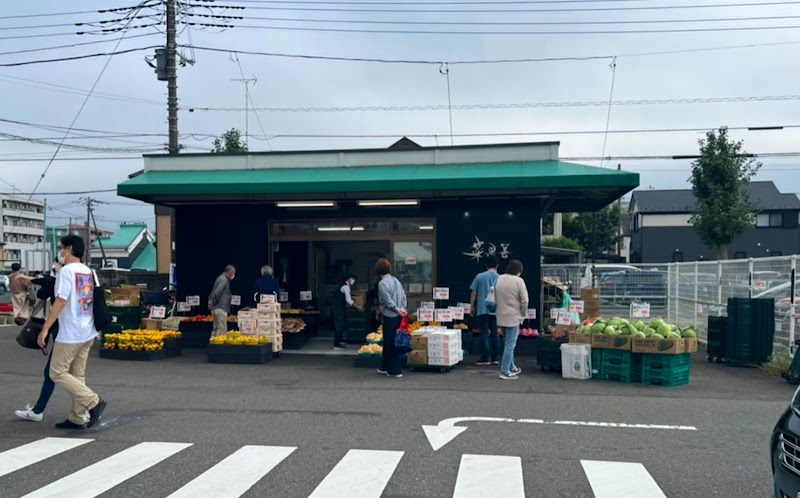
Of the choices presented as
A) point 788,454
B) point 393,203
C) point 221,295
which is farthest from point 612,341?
point 221,295

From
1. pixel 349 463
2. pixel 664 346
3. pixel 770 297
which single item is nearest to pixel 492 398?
pixel 664 346

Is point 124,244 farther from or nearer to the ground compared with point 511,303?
farther from the ground

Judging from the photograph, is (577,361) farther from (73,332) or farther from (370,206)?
(73,332)

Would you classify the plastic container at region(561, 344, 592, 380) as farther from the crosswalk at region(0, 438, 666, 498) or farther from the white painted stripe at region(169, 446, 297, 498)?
the white painted stripe at region(169, 446, 297, 498)

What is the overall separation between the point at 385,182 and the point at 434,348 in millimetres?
3603

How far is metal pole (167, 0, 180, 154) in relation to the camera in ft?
67.0

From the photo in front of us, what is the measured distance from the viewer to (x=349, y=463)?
597 cm

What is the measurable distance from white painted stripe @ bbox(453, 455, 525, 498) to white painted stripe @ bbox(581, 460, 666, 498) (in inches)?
23.7

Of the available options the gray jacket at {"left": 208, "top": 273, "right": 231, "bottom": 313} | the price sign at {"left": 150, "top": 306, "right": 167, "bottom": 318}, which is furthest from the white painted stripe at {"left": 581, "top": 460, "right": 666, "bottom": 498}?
the price sign at {"left": 150, "top": 306, "right": 167, "bottom": 318}

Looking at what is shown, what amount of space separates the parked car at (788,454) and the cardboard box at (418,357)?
7788 mm

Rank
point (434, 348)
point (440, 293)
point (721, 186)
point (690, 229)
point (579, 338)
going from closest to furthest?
point (579, 338)
point (434, 348)
point (440, 293)
point (721, 186)
point (690, 229)

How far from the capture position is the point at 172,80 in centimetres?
2106

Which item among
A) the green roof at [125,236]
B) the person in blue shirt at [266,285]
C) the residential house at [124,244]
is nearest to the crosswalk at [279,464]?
the person in blue shirt at [266,285]

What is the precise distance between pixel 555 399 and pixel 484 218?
6.18m
